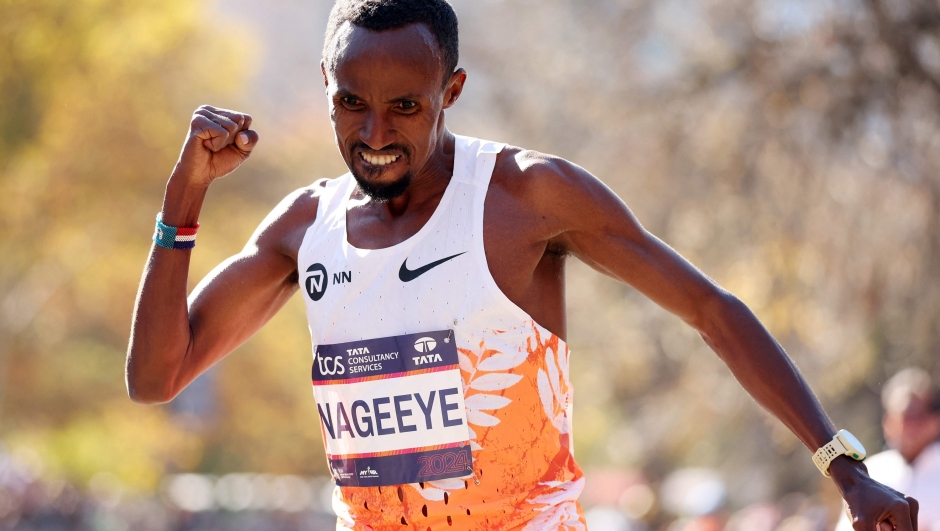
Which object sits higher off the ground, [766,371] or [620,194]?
[620,194]

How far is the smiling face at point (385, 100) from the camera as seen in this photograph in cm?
273

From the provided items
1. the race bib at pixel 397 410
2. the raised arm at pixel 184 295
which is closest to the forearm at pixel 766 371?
the race bib at pixel 397 410

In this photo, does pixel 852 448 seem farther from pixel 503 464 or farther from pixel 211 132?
pixel 211 132

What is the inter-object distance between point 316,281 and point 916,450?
359 cm

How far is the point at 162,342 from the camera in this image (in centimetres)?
298

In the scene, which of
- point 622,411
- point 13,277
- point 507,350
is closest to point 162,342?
point 507,350

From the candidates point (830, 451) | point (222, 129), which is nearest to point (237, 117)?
point (222, 129)

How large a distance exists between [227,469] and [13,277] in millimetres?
8006

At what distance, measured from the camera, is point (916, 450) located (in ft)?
17.9

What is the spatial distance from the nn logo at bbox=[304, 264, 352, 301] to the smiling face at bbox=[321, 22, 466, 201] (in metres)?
0.22

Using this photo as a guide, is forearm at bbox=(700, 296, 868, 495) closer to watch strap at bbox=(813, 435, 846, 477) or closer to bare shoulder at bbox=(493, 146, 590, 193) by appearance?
watch strap at bbox=(813, 435, 846, 477)

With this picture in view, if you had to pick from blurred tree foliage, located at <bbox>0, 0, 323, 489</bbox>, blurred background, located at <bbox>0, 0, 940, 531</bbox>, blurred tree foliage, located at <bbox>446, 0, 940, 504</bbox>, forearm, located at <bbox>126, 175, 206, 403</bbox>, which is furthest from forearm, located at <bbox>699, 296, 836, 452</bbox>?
blurred tree foliage, located at <bbox>0, 0, 323, 489</bbox>

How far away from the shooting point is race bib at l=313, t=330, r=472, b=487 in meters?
2.74

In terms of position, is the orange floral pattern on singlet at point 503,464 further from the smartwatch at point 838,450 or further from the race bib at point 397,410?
the smartwatch at point 838,450
